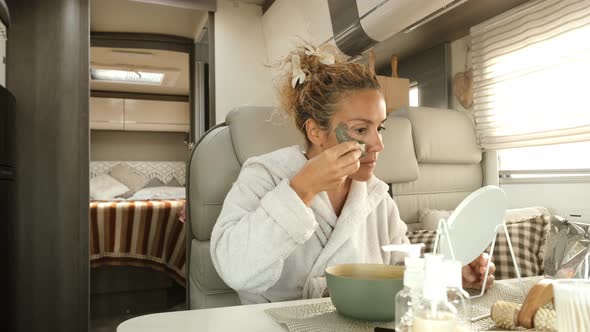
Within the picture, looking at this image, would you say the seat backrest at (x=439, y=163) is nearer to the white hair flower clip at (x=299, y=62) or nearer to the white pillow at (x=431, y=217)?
Answer: the white pillow at (x=431, y=217)

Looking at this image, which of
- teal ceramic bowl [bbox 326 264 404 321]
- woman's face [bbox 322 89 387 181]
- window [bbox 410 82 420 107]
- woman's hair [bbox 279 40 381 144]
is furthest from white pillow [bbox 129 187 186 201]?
teal ceramic bowl [bbox 326 264 404 321]

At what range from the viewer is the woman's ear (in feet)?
3.84

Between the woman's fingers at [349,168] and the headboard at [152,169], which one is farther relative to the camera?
the headboard at [152,169]

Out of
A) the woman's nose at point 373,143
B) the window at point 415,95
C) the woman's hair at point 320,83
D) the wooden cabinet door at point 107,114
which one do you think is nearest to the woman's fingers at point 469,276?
the woman's nose at point 373,143

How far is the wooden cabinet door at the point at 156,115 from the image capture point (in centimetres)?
465

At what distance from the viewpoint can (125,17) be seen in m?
3.70

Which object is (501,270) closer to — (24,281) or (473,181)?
(473,181)

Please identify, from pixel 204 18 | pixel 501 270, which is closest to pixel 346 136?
pixel 501 270

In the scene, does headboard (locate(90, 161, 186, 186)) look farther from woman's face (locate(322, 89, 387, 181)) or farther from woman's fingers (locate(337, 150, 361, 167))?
woman's fingers (locate(337, 150, 361, 167))

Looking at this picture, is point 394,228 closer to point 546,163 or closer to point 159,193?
→ point 546,163

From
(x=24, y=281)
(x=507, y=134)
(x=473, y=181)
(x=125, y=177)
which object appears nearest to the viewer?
(x=24, y=281)

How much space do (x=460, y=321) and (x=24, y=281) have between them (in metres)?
1.66

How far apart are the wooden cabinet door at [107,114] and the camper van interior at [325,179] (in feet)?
4.02

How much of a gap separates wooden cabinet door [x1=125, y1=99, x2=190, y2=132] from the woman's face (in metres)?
3.93
